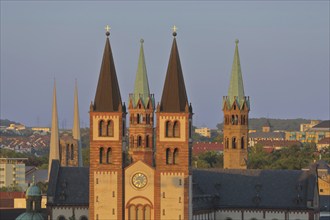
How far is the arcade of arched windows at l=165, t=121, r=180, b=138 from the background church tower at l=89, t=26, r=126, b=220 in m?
3.31

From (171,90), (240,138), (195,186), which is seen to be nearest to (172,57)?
(171,90)

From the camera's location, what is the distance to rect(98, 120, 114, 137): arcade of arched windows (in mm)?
118000

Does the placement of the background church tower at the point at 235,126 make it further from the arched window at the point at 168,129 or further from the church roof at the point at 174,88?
the church roof at the point at 174,88

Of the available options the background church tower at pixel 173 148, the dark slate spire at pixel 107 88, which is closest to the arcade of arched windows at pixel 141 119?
the dark slate spire at pixel 107 88

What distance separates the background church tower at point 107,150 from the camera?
11775 centimetres

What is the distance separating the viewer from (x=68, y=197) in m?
127

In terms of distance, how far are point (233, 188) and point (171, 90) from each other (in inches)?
535

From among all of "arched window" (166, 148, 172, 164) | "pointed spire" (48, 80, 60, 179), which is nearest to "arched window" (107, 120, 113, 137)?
"arched window" (166, 148, 172, 164)

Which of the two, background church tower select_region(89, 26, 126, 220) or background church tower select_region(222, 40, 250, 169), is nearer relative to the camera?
background church tower select_region(89, 26, 126, 220)

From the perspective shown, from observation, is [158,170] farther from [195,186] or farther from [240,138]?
[240,138]

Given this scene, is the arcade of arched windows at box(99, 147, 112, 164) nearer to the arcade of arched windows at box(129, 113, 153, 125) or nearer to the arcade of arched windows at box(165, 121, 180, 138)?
the arcade of arched windows at box(165, 121, 180, 138)

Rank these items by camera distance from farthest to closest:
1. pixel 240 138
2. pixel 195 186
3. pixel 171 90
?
1. pixel 240 138
2. pixel 195 186
3. pixel 171 90

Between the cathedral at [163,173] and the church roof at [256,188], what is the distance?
74mm

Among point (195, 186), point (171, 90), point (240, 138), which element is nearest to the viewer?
point (171, 90)
